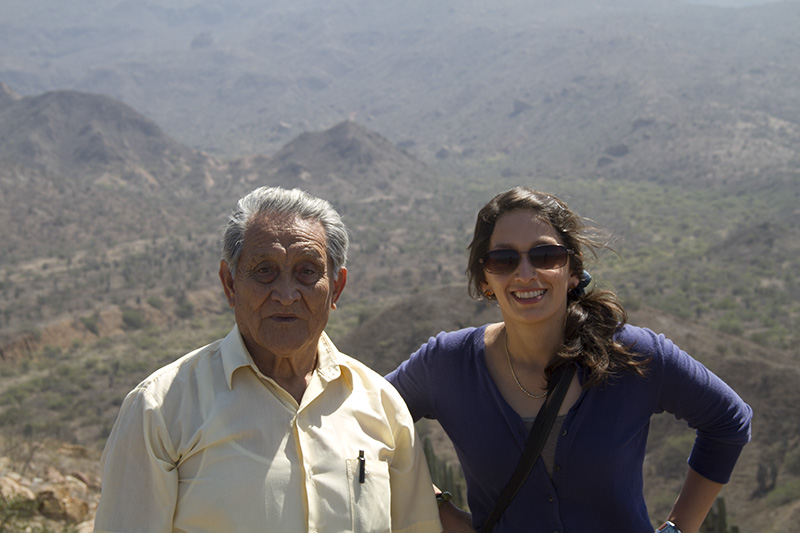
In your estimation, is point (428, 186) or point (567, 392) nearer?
point (567, 392)

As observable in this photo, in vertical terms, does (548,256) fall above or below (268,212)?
below

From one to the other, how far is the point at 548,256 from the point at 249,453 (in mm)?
1423

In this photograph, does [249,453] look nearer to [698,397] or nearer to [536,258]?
[536,258]

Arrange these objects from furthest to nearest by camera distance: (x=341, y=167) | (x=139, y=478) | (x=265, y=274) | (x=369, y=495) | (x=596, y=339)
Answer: (x=341, y=167), (x=596, y=339), (x=265, y=274), (x=369, y=495), (x=139, y=478)

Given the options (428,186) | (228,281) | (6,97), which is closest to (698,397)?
(228,281)

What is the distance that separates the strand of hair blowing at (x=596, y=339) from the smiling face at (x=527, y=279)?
111 mm

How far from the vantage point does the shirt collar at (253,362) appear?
2465 millimetres

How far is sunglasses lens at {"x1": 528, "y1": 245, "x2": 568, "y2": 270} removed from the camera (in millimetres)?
2871

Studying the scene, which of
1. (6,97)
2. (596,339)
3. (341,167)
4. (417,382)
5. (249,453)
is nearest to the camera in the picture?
(249,453)

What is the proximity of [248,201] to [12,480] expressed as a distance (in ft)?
22.1

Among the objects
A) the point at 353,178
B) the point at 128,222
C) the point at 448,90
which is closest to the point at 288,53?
the point at 448,90

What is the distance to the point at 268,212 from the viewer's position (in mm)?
2637

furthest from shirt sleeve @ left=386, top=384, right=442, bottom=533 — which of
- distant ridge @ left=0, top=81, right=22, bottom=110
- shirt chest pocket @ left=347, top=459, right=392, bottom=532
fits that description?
distant ridge @ left=0, top=81, right=22, bottom=110

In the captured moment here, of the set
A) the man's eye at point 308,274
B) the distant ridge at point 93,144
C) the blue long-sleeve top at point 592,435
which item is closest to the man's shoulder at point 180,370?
the man's eye at point 308,274
